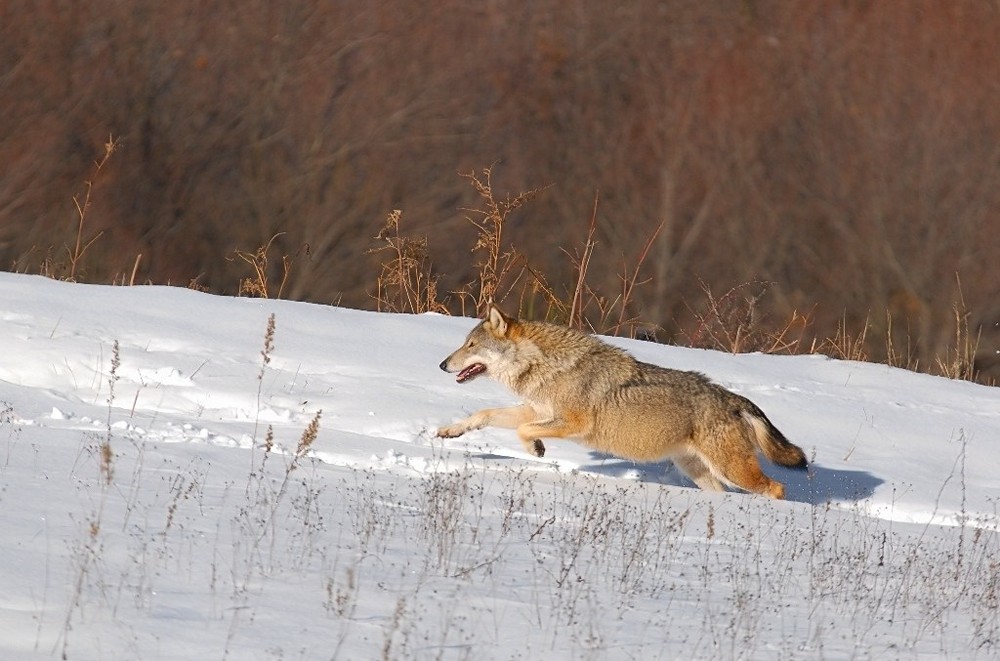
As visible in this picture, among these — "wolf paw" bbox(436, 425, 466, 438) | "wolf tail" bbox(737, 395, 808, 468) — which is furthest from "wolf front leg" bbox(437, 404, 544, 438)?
"wolf tail" bbox(737, 395, 808, 468)

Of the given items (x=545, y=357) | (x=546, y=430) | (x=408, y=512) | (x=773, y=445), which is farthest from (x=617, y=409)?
(x=408, y=512)

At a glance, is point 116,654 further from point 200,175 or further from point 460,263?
point 200,175

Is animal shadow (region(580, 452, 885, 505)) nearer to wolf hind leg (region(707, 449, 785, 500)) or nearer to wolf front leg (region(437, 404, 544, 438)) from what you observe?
wolf hind leg (region(707, 449, 785, 500))

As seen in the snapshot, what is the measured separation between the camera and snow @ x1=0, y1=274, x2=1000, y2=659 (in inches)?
161

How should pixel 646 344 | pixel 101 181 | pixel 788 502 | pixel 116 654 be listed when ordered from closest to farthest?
pixel 116 654
pixel 788 502
pixel 646 344
pixel 101 181

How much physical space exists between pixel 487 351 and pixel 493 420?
1.89 feet

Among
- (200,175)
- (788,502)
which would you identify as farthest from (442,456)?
(200,175)

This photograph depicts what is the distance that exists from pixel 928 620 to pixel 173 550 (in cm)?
276

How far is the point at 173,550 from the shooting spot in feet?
15.2

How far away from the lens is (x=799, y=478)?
326 inches

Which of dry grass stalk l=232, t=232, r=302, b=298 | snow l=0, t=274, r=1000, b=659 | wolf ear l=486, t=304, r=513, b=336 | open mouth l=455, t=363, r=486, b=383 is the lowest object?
snow l=0, t=274, r=1000, b=659

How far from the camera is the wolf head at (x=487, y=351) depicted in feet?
26.8

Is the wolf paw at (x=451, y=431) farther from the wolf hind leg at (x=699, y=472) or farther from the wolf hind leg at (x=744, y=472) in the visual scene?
the wolf hind leg at (x=744, y=472)

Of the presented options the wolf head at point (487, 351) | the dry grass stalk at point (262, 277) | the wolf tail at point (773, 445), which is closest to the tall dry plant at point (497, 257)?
the dry grass stalk at point (262, 277)
